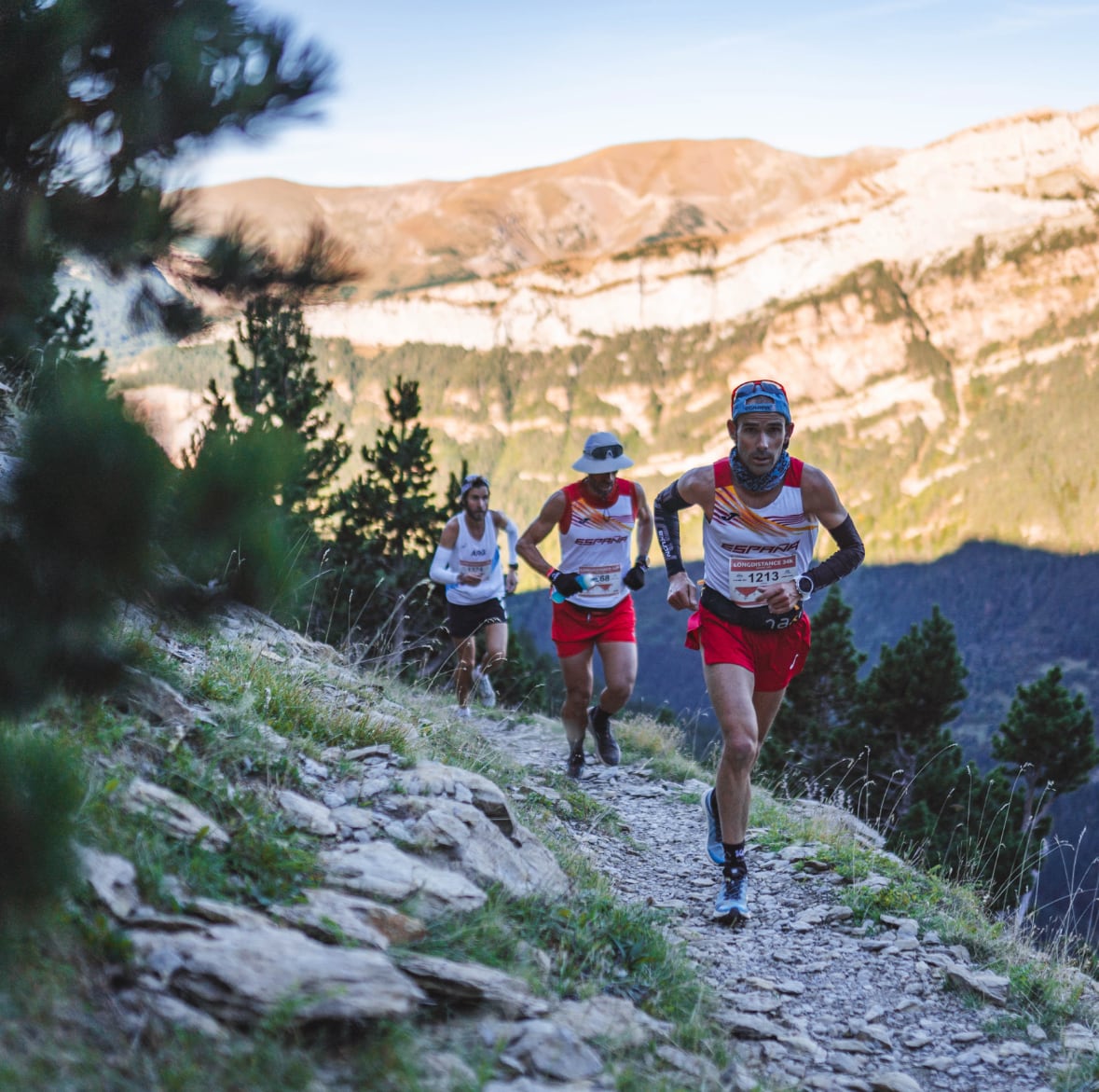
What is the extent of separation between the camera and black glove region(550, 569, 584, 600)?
8156mm

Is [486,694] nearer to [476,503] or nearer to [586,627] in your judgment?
[476,503]

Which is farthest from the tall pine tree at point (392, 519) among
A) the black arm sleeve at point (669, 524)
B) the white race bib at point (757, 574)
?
the white race bib at point (757, 574)

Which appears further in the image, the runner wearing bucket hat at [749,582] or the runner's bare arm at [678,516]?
the runner's bare arm at [678,516]

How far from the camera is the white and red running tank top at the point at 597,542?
27.9 ft

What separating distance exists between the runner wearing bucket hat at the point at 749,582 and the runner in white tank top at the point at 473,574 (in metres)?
5.08

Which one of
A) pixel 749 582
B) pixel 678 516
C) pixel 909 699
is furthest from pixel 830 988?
pixel 909 699

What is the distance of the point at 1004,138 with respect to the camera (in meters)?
198

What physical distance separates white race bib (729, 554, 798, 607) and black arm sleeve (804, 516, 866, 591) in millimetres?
135

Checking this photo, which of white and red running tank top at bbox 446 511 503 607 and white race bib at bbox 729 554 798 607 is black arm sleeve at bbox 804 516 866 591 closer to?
white race bib at bbox 729 554 798 607

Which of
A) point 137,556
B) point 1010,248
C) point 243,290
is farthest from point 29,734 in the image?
point 1010,248

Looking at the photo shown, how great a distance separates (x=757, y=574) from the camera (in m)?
5.66

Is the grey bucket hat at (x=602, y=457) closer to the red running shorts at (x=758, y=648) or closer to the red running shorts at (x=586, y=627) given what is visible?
the red running shorts at (x=586, y=627)

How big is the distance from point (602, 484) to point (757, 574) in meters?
2.94

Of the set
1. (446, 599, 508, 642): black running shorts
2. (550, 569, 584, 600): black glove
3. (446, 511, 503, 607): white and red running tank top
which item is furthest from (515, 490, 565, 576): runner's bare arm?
(446, 599, 508, 642): black running shorts
